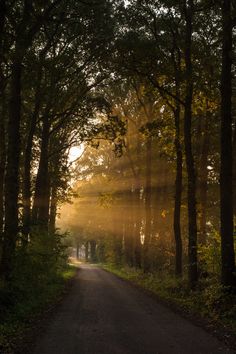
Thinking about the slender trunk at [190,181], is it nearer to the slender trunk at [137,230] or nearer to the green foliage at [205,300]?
the green foliage at [205,300]

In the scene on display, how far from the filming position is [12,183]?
1566 cm

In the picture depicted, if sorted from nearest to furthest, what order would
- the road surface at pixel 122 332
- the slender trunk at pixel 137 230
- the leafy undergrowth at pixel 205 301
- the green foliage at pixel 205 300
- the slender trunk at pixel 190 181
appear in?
the road surface at pixel 122 332 < the leafy undergrowth at pixel 205 301 < the green foliage at pixel 205 300 < the slender trunk at pixel 190 181 < the slender trunk at pixel 137 230

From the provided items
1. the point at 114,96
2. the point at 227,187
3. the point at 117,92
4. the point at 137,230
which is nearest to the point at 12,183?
the point at 227,187

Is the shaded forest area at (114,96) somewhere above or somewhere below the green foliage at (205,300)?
above

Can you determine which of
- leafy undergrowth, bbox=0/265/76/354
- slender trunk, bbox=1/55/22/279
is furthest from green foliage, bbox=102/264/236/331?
slender trunk, bbox=1/55/22/279

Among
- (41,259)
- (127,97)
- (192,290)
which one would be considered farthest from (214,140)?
(41,259)

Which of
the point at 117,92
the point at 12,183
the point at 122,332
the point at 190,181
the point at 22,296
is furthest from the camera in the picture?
the point at 117,92

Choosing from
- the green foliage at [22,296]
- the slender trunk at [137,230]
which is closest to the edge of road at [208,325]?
the green foliage at [22,296]

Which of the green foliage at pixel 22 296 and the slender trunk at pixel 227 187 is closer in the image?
the green foliage at pixel 22 296

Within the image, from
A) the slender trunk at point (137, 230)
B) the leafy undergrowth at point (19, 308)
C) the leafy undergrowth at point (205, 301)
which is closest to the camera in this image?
the leafy undergrowth at point (19, 308)

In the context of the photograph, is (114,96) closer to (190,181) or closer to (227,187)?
(190,181)

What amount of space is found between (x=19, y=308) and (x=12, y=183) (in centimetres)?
440

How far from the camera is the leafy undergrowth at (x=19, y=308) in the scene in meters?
10.0

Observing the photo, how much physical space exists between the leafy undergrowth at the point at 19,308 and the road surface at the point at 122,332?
546mm
